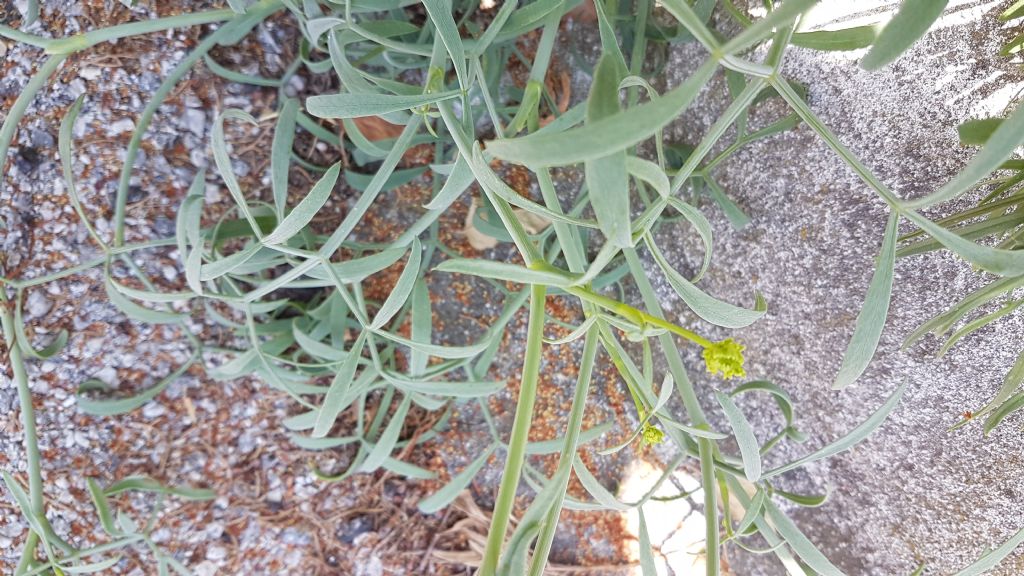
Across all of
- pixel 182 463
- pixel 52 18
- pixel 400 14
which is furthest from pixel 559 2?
pixel 182 463

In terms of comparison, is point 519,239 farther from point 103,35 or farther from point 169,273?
point 169,273

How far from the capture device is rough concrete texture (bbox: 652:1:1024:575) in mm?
588

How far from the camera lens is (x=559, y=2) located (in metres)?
0.46

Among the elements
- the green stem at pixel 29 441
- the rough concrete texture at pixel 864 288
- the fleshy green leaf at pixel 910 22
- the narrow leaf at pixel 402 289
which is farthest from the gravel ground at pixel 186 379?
the fleshy green leaf at pixel 910 22

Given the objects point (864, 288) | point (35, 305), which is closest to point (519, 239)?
point (864, 288)

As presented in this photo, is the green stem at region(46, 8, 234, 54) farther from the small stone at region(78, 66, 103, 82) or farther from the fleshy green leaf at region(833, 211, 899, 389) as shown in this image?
the fleshy green leaf at region(833, 211, 899, 389)

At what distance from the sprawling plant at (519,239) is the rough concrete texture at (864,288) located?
0.20 feet

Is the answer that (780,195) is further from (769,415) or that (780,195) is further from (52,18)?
(52,18)

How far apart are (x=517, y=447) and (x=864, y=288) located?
1.55 feet

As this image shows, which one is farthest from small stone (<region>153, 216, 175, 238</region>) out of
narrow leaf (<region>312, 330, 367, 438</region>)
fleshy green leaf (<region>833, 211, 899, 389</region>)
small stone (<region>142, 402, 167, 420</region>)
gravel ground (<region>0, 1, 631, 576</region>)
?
fleshy green leaf (<region>833, 211, 899, 389</region>)

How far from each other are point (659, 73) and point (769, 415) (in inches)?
18.2

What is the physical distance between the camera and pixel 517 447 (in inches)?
15.4

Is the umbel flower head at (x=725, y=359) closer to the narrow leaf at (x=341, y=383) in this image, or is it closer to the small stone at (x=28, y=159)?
the narrow leaf at (x=341, y=383)

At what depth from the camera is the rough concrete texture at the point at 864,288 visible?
1.93ft
